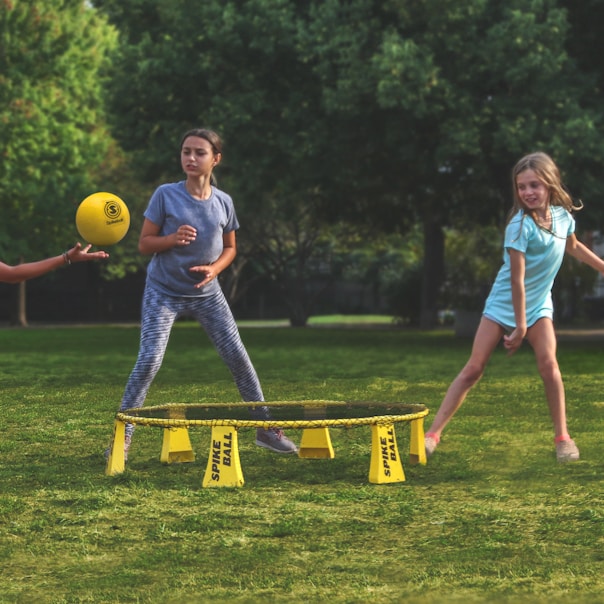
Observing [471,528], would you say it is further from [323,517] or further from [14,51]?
[14,51]

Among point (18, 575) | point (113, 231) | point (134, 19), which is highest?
point (134, 19)


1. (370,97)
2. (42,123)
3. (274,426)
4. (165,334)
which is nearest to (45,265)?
(274,426)

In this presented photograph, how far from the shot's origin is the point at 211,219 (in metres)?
7.71

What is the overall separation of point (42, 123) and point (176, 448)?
29.5m

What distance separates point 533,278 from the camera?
7.59 metres

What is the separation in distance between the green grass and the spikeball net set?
0.14 metres

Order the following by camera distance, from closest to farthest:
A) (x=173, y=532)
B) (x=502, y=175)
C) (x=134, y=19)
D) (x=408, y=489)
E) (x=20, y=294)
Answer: (x=173, y=532)
(x=408, y=489)
(x=502, y=175)
(x=134, y=19)
(x=20, y=294)

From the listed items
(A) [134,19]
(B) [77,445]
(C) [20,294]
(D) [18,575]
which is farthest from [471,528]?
(C) [20,294]

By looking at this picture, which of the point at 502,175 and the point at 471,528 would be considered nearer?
the point at 471,528

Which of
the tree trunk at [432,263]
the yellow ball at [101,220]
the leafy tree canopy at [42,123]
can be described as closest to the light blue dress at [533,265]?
the yellow ball at [101,220]

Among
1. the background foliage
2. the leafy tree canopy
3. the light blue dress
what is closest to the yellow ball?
the light blue dress

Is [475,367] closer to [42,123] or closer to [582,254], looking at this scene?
[582,254]

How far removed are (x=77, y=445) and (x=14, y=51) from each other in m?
29.3

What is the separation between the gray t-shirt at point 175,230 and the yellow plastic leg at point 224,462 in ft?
4.18
